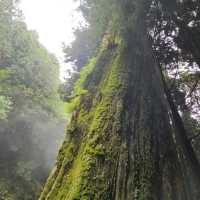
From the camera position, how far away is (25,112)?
18.2m

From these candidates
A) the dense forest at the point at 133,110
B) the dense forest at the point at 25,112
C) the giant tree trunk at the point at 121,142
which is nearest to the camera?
the giant tree trunk at the point at 121,142

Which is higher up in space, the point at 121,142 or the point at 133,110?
the point at 133,110

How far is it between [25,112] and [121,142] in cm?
1560

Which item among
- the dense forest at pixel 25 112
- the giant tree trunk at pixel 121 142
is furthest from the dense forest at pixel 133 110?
the dense forest at pixel 25 112

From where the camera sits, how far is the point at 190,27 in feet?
23.0

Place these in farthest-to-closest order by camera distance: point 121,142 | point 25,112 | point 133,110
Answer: point 25,112, point 133,110, point 121,142

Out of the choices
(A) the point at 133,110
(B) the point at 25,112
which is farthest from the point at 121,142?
(B) the point at 25,112

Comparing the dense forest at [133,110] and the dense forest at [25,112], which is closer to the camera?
the dense forest at [133,110]

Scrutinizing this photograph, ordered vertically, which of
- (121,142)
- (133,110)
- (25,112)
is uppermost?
(25,112)

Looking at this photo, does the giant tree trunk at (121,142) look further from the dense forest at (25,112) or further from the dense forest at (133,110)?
the dense forest at (25,112)

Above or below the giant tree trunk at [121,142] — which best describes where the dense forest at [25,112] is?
above

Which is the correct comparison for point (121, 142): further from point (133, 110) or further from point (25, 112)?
point (25, 112)

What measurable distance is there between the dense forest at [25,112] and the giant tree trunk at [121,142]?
41.7ft

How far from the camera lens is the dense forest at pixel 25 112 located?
17062mm
